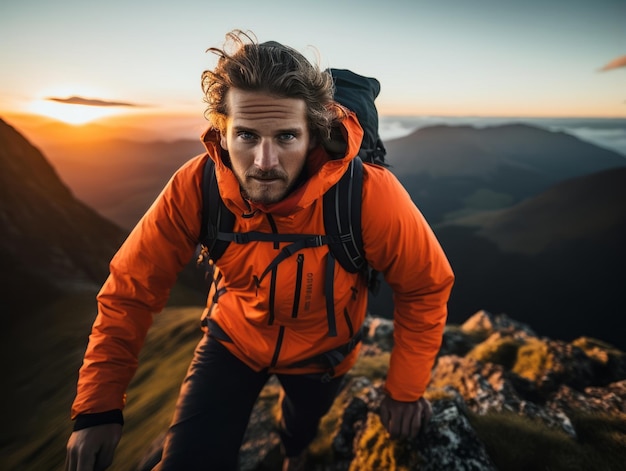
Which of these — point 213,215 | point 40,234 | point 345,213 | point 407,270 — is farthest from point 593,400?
point 40,234

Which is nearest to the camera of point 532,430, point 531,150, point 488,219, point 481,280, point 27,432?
point 532,430

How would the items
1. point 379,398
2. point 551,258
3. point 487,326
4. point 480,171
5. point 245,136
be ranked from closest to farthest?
point 245,136
point 379,398
point 487,326
point 551,258
point 480,171

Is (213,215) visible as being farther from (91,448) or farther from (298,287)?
(91,448)

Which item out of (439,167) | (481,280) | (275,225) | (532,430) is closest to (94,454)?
(275,225)

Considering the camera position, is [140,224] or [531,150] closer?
[140,224]

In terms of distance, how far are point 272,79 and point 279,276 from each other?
6.44 feet

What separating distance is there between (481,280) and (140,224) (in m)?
65.8

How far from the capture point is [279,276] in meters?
3.37

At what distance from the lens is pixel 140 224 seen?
3.56 m

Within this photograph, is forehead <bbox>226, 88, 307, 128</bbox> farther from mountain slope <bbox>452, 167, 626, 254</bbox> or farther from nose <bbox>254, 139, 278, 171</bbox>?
mountain slope <bbox>452, 167, 626, 254</bbox>

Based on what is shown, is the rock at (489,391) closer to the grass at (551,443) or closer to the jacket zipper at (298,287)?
the grass at (551,443)

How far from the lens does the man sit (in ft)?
10.6

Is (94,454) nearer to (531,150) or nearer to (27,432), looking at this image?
(27,432)

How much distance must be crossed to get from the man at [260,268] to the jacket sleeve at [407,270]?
0.01 m
